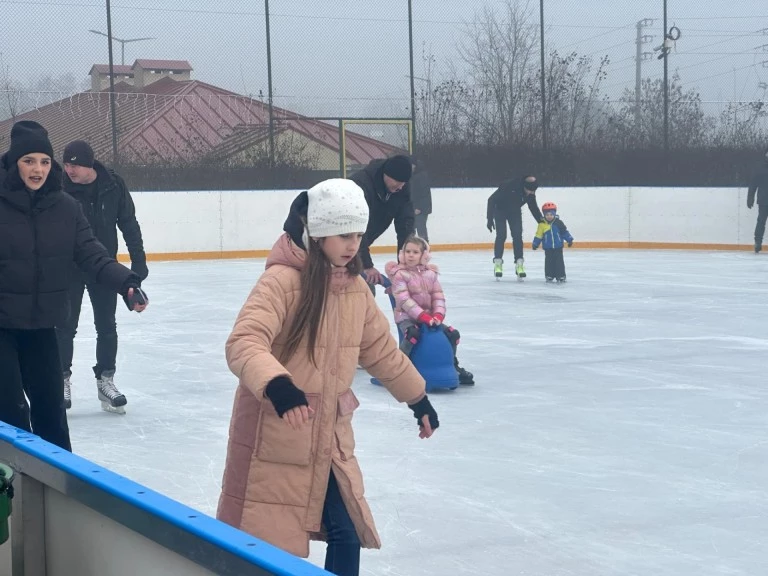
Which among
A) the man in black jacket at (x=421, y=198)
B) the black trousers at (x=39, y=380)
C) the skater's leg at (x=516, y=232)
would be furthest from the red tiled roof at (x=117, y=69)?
the black trousers at (x=39, y=380)

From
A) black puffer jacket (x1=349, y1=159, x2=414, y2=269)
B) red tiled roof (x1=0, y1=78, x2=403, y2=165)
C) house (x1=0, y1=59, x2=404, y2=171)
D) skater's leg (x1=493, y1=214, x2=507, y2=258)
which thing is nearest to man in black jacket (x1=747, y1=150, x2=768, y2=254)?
skater's leg (x1=493, y1=214, x2=507, y2=258)

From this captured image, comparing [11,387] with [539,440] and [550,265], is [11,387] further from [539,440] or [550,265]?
[550,265]

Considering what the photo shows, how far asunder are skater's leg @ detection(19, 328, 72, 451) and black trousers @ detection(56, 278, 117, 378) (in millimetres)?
1406

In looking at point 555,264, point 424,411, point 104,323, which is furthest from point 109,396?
point 555,264

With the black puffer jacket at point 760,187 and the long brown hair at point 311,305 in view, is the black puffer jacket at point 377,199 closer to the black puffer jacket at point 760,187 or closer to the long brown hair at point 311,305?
the long brown hair at point 311,305

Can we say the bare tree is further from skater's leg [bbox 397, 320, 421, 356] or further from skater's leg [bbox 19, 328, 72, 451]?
skater's leg [bbox 19, 328, 72, 451]

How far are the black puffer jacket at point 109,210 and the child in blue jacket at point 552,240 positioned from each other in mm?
7639

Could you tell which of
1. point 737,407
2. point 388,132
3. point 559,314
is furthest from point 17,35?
point 737,407

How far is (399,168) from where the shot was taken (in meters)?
5.87

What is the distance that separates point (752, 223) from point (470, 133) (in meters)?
4.91

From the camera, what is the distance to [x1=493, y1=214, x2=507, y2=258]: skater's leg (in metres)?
13.4

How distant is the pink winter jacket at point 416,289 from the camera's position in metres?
6.53

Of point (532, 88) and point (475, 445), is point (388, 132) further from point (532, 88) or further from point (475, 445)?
point (475, 445)

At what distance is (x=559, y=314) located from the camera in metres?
10.0
